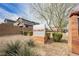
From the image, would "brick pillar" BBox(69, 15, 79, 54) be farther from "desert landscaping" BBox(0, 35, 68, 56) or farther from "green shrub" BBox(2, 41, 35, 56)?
"green shrub" BBox(2, 41, 35, 56)

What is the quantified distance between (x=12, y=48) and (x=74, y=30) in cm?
67

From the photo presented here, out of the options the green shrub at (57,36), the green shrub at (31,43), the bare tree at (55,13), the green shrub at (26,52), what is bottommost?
the green shrub at (26,52)

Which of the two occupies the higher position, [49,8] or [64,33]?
[49,8]

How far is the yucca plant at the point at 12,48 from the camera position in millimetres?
1856

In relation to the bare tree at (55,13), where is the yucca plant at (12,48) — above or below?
below

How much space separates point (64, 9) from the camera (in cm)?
187

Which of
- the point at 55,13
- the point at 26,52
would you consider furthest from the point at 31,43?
the point at 55,13

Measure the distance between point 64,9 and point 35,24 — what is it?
1.12 feet

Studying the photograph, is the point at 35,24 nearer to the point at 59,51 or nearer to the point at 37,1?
the point at 37,1

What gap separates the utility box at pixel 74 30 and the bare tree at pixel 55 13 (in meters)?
→ 0.05

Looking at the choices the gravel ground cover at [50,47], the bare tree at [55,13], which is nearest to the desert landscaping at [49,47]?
the gravel ground cover at [50,47]

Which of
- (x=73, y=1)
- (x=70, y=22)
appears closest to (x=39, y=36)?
(x=70, y=22)

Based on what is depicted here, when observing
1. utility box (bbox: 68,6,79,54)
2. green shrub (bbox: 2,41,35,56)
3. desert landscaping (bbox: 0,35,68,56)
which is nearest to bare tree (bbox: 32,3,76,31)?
utility box (bbox: 68,6,79,54)

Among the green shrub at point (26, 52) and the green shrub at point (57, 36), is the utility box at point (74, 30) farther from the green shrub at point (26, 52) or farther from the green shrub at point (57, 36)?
the green shrub at point (26, 52)
